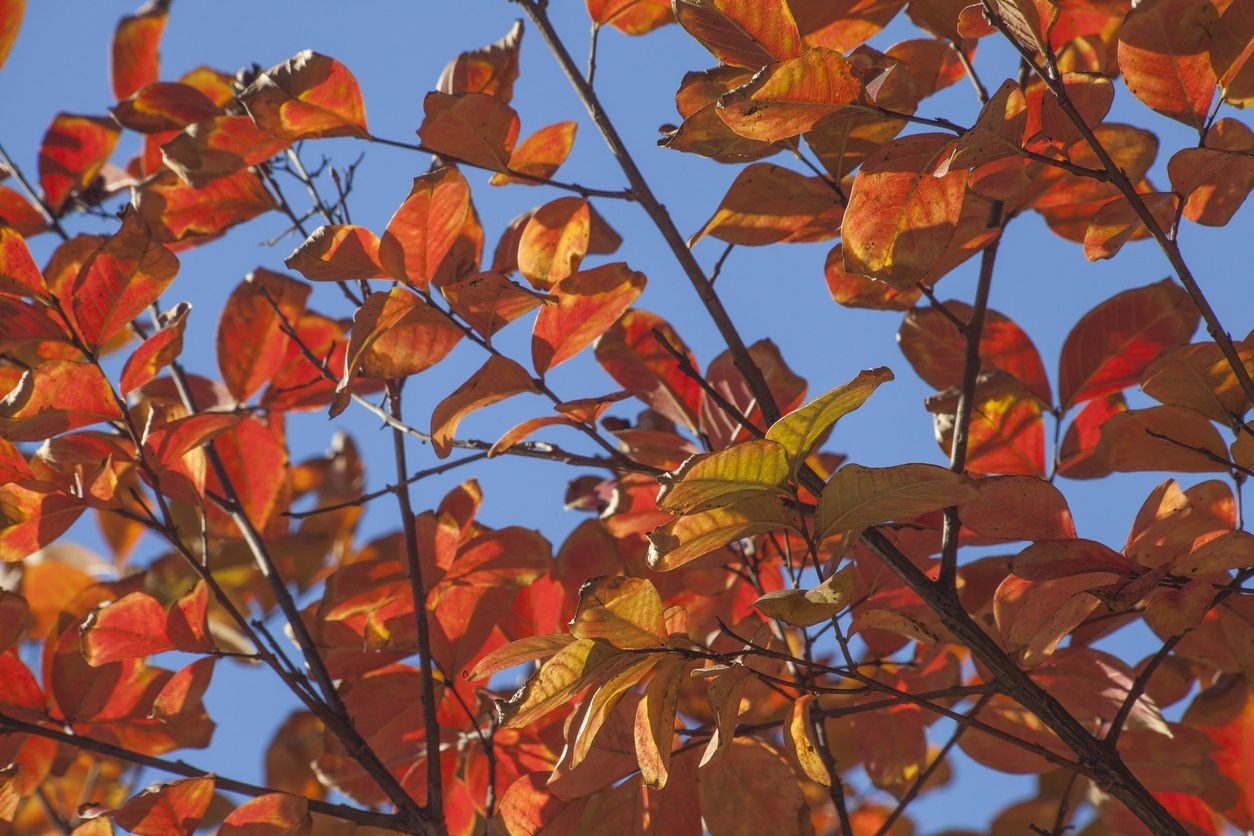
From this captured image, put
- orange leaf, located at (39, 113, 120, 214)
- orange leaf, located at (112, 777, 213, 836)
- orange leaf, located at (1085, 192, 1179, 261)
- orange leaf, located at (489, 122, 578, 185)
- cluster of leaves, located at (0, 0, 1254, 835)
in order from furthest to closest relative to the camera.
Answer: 1. orange leaf, located at (39, 113, 120, 214)
2. orange leaf, located at (489, 122, 578, 185)
3. orange leaf, located at (112, 777, 213, 836)
4. orange leaf, located at (1085, 192, 1179, 261)
5. cluster of leaves, located at (0, 0, 1254, 835)

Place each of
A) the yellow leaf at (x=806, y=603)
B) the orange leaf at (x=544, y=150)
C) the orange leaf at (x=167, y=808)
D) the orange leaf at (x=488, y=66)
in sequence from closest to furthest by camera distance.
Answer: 1. the yellow leaf at (x=806, y=603)
2. the orange leaf at (x=167, y=808)
3. the orange leaf at (x=544, y=150)
4. the orange leaf at (x=488, y=66)

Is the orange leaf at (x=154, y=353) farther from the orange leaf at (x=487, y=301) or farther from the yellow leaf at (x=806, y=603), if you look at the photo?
the yellow leaf at (x=806, y=603)

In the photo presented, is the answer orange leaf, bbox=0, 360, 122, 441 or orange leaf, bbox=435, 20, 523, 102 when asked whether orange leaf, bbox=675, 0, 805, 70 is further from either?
orange leaf, bbox=0, 360, 122, 441

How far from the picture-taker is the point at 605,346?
1.14 m

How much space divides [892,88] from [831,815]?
1346mm

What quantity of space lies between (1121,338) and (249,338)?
93 cm

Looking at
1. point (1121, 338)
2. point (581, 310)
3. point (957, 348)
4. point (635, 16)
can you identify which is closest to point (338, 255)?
point (581, 310)

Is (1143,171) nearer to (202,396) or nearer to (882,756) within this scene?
(882,756)

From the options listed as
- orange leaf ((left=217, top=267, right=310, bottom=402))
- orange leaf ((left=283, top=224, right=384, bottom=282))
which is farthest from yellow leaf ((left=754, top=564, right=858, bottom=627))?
orange leaf ((left=217, top=267, right=310, bottom=402))

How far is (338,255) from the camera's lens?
922mm

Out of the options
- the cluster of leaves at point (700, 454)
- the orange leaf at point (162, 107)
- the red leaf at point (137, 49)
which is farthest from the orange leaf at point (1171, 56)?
the red leaf at point (137, 49)

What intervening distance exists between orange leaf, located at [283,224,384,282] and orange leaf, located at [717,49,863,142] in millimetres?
349

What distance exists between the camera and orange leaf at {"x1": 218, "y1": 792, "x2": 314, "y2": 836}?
94cm

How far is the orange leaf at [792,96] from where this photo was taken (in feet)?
2.32
